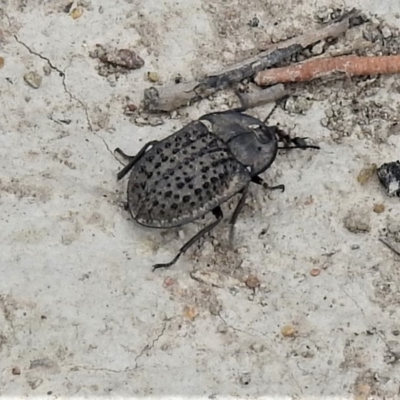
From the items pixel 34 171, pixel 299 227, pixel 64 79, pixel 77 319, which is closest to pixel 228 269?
pixel 299 227

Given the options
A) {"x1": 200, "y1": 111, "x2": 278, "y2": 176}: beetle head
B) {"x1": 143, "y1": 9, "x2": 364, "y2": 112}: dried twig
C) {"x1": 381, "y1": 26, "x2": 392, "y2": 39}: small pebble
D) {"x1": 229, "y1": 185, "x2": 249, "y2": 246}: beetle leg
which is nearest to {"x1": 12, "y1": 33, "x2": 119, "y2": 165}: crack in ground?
{"x1": 143, "y1": 9, "x2": 364, "y2": 112}: dried twig

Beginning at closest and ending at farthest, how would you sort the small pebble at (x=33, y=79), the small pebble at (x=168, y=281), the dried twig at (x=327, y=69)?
the small pebble at (x=168, y=281) → the small pebble at (x=33, y=79) → the dried twig at (x=327, y=69)

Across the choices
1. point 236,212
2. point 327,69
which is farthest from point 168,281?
point 327,69

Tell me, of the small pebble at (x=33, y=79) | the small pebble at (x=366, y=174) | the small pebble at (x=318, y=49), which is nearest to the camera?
the small pebble at (x=366, y=174)

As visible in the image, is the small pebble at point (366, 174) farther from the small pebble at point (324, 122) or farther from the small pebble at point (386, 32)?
the small pebble at point (386, 32)

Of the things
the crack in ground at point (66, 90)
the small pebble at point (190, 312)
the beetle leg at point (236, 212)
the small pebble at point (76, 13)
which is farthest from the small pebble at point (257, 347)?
the small pebble at point (76, 13)

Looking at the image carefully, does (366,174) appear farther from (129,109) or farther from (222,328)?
(129,109)
